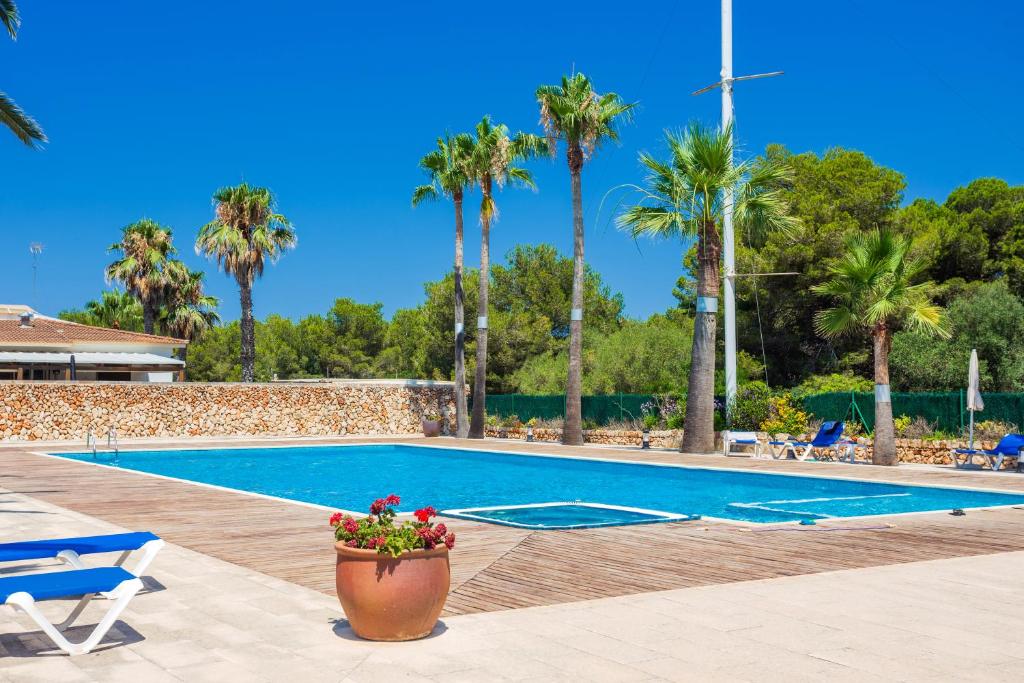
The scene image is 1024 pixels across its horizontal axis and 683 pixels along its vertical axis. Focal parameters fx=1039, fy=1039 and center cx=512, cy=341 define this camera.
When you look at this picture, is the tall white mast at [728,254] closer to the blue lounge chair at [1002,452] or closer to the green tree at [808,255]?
the blue lounge chair at [1002,452]

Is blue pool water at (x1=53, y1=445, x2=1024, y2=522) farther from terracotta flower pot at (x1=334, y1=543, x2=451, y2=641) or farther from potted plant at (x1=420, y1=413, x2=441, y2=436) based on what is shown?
terracotta flower pot at (x1=334, y1=543, x2=451, y2=641)

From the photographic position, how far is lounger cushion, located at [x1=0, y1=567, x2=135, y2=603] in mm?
5629

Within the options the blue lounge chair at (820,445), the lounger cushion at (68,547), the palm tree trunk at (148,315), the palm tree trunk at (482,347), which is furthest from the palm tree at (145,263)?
the lounger cushion at (68,547)

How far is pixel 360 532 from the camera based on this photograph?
611 centimetres

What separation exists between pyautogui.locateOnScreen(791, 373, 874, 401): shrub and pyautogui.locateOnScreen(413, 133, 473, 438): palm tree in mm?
10466

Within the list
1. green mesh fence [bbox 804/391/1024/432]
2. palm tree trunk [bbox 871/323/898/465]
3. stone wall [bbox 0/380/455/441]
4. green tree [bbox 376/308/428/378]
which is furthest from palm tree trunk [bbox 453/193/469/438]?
green tree [bbox 376/308/428/378]

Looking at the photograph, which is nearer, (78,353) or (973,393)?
(973,393)

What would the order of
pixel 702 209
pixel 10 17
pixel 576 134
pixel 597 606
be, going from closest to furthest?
pixel 597 606
pixel 10 17
pixel 702 209
pixel 576 134

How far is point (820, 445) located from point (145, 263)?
3266cm

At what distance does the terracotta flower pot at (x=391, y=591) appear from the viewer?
595 cm

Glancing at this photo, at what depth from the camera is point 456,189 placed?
32688mm

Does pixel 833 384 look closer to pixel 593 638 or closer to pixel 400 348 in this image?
pixel 593 638

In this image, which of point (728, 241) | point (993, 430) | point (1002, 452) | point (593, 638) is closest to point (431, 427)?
point (728, 241)

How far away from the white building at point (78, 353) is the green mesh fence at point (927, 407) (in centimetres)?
2324
